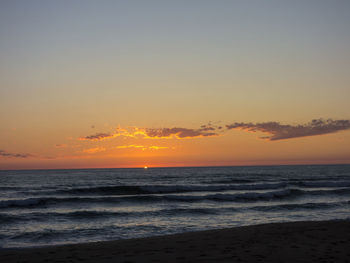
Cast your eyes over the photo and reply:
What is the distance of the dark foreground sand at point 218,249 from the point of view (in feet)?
31.2

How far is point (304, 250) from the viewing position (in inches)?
404

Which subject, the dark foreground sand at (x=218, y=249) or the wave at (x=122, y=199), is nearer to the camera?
the dark foreground sand at (x=218, y=249)

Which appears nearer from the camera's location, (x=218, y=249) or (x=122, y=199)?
(x=218, y=249)

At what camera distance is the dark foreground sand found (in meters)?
9.52

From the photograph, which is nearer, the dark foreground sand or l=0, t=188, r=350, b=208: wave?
the dark foreground sand

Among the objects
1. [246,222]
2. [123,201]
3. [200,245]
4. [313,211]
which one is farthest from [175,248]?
[123,201]

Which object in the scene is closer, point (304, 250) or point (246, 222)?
point (304, 250)

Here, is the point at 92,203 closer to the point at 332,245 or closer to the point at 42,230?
the point at 42,230

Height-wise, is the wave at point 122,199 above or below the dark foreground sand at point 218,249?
below

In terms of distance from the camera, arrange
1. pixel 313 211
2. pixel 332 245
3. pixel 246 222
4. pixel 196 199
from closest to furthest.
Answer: pixel 332 245, pixel 246 222, pixel 313 211, pixel 196 199

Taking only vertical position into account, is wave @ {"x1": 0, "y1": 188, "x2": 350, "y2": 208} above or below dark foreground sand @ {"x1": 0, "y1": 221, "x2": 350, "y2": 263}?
below

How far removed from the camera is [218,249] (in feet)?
34.7

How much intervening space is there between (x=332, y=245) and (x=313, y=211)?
12.7 meters

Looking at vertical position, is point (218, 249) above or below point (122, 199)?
above
